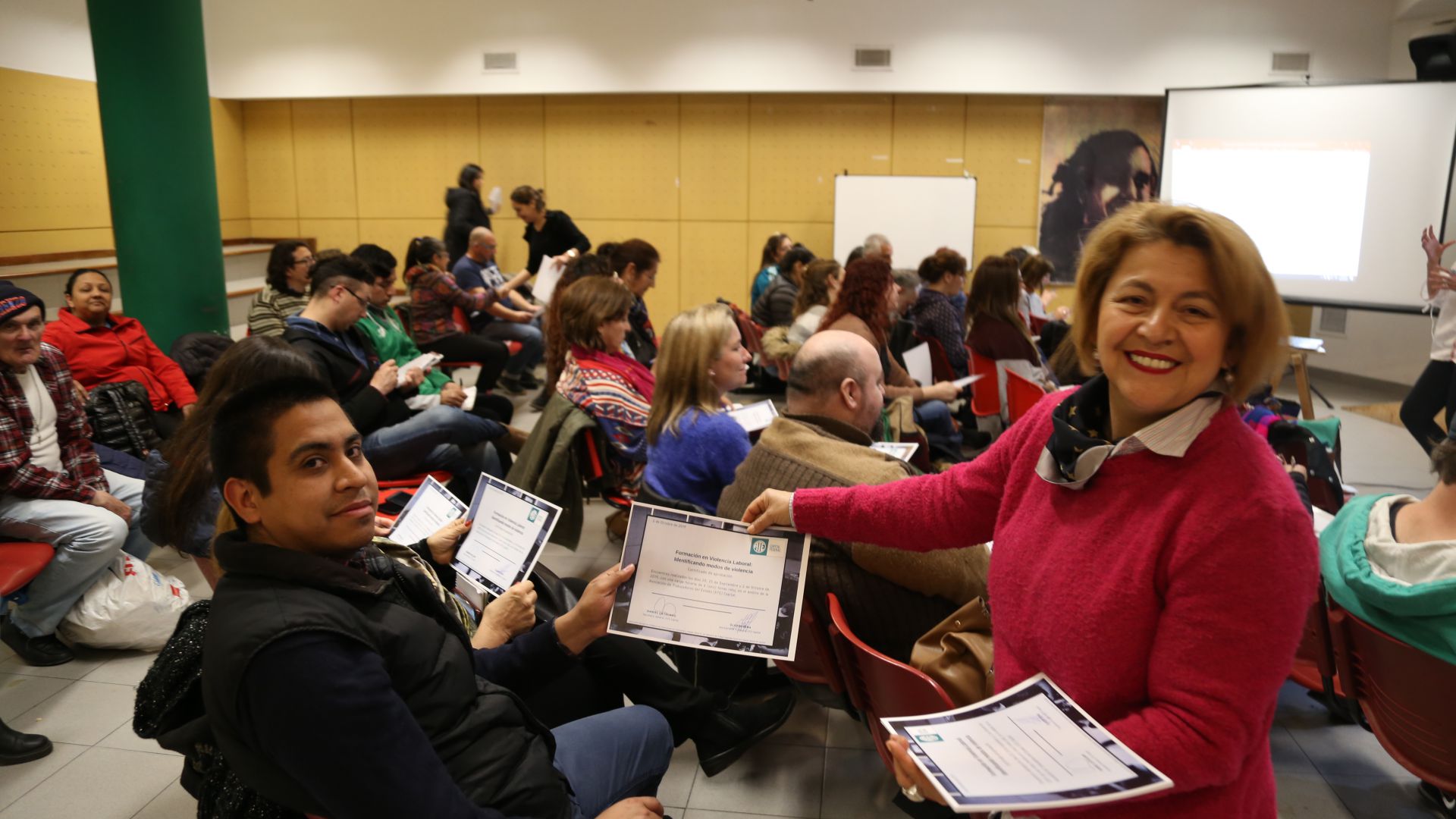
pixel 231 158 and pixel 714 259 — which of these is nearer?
pixel 714 259

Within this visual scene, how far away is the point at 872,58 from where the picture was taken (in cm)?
874

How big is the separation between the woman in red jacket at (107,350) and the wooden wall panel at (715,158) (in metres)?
6.05

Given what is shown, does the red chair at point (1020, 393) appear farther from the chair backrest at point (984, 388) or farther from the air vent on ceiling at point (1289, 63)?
the air vent on ceiling at point (1289, 63)

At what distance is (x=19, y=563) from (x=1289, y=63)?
9803mm

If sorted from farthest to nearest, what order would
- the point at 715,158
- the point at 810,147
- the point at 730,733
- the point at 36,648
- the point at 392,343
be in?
the point at 715,158 < the point at 810,147 < the point at 392,343 < the point at 36,648 < the point at 730,733

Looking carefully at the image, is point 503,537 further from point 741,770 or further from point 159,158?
point 159,158

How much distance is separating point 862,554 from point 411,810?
108 cm

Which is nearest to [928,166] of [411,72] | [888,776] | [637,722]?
[411,72]

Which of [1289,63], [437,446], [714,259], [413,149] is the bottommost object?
[437,446]

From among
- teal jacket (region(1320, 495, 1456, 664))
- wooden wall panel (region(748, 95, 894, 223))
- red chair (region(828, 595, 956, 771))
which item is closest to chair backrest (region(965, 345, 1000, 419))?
teal jacket (region(1320, 495, 1456, 664))

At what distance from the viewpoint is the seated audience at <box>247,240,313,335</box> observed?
500 centimetres

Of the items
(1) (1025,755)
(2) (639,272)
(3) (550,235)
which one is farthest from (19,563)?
(3) (550,235)

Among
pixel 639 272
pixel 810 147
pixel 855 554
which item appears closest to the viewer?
pixel 855 554

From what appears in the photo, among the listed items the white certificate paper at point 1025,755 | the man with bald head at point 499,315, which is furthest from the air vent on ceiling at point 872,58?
the white certificate paper at point 1025,755
